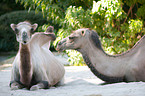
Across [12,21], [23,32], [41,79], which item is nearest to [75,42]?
[41,79]

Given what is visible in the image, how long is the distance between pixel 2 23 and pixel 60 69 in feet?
36.5

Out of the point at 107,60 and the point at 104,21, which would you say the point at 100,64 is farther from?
the point at 104,21

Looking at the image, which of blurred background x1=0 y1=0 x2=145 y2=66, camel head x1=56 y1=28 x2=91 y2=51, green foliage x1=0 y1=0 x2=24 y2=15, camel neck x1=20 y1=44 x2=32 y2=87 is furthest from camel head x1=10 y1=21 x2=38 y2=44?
green foliage x1=0 y1=0 x2=24 y2=15

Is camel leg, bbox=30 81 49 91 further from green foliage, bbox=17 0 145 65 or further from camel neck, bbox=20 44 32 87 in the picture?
green foliage, bbox=17 0 145 65

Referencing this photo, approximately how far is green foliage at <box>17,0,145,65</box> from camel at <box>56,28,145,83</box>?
153 inches

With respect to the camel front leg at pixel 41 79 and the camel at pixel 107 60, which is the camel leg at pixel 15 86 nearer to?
the camel front leg at pixel 41 79

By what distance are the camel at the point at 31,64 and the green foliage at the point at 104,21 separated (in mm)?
4345

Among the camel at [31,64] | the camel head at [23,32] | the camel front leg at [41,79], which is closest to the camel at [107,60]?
the camel at [31,64]

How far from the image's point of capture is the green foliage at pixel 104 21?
8438 mm

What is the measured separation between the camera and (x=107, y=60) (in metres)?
4.26

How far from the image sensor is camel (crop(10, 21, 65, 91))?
3443 mm

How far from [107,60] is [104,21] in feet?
17.4

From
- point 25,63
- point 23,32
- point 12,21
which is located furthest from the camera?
point 12,21

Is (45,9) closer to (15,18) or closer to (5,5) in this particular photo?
(15,18)
